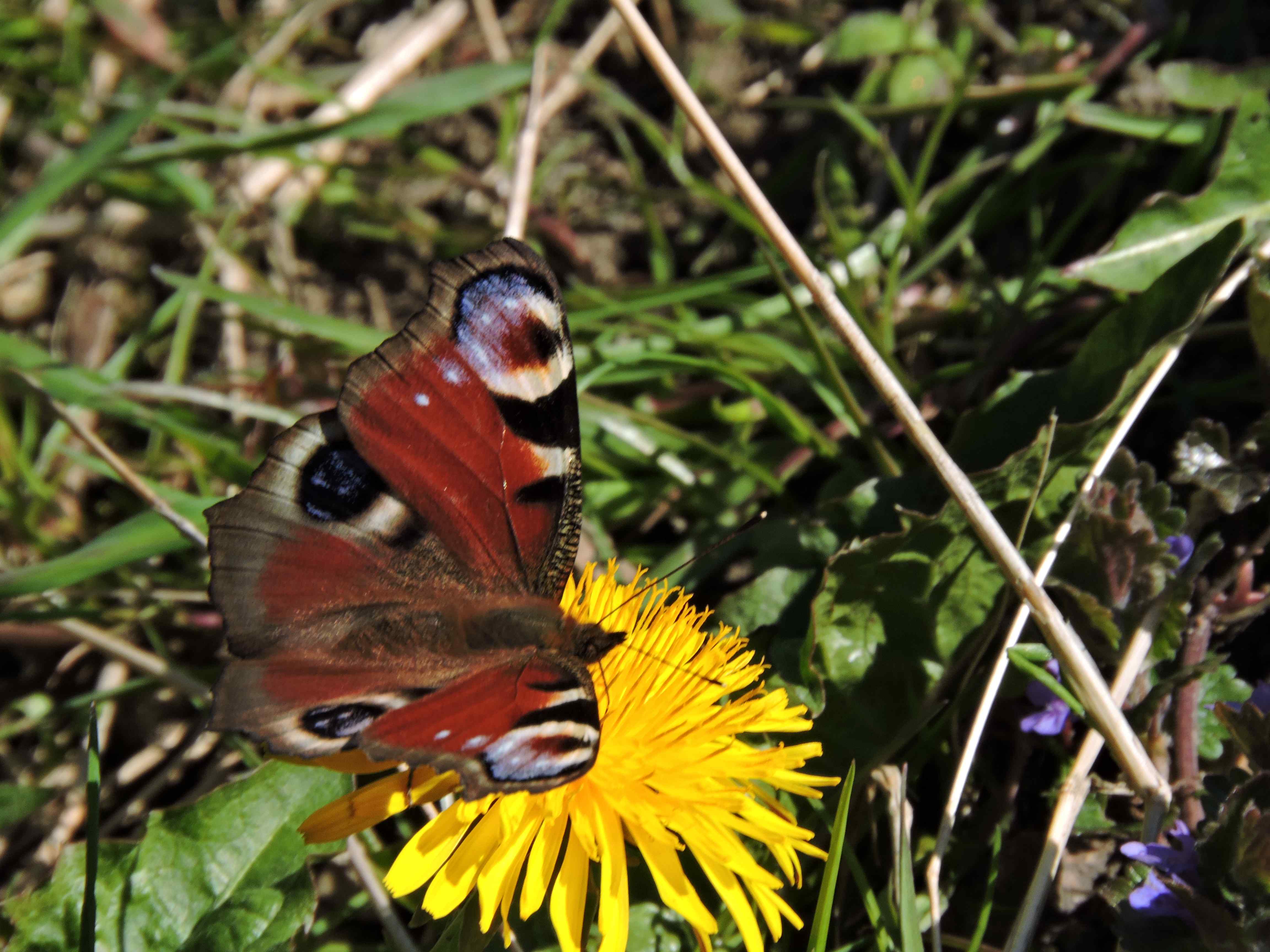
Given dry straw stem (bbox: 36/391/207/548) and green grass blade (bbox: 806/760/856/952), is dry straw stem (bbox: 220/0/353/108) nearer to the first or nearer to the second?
dry straw stem (bbox: 36/391/207/548)

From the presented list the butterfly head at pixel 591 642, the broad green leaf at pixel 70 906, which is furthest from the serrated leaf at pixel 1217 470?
the broad green leaf at pixel 70 906

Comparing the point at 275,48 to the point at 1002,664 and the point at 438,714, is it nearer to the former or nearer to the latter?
the point at 438,714

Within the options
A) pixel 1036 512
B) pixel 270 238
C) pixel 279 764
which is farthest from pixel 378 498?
pixel 270 238

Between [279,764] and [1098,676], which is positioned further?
[279,764]

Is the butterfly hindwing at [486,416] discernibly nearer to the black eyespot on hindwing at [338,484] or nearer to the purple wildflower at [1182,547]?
the black eyespot on hindwing at [338,484]

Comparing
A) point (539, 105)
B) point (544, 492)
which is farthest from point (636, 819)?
point (539, 105)

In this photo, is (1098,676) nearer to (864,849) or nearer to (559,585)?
(864,849)
